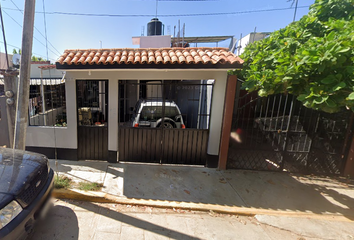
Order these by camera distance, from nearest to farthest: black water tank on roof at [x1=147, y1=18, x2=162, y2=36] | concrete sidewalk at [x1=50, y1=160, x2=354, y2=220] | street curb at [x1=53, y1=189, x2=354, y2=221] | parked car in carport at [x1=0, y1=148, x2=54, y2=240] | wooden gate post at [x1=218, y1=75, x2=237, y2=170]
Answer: parked car in carport at [x1=0, y1=148, x2=54, y2=240]
street curb at [x1=53, y1=189, x2=354, y2=221]
concrete sidewalk at [x1=50, y1=160, x2=354, y2=220]
wooden gate post at [x1=218, y1=75, x2=237, y2=170]
black water tank on roof at [x1=147, y1=18, x2=162, y2=36]

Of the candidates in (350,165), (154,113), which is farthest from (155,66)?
(350,165)

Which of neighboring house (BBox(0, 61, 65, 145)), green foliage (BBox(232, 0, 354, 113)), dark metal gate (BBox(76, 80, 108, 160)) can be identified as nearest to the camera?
green foliage (BBox(232, 0, 354, 113))

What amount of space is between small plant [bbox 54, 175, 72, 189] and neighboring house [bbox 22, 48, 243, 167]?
3.16ft

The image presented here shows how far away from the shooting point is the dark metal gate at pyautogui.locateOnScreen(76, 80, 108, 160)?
406 centimetres

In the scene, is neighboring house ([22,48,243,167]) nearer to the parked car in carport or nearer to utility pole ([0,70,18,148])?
utility pole ([0,70,18,148])

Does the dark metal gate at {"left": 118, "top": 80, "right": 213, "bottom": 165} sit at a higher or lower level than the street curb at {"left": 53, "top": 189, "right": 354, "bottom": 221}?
higher

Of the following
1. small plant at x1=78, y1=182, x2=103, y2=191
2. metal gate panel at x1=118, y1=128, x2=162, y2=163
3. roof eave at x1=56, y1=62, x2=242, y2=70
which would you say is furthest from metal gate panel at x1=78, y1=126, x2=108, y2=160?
roof eave at x1=56, y1=62, x2=242, y2=70

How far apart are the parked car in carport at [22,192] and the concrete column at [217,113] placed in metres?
3.43

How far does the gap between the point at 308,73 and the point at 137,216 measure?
3763 mm

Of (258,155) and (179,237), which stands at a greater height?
(258,155)

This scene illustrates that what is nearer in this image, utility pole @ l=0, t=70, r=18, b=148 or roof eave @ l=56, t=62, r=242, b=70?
utility pole @ l=0, t=70, r=18, b=148

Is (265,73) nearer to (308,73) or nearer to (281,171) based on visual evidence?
(308,73)

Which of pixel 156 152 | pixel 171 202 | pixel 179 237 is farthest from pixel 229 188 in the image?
pixel 156 152

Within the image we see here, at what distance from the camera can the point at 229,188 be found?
354 centimetres
